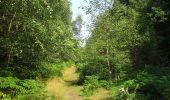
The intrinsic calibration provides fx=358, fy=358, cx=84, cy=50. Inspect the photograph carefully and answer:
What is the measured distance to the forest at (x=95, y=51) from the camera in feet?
65.3

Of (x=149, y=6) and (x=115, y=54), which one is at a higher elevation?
(x=149, y=6)

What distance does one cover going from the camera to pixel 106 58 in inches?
1155

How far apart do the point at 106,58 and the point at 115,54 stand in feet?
3.18

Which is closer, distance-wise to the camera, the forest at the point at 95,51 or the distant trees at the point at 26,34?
the forest at the point at 95,51

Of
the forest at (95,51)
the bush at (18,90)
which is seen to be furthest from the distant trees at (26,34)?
the bush at (18,90)

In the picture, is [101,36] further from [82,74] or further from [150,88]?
[150,88]

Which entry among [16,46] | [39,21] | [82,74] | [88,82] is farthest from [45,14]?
[82,74]

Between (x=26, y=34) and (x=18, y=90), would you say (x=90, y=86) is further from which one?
(x=18, y=90)

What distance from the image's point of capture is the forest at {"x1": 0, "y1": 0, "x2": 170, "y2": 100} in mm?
19891

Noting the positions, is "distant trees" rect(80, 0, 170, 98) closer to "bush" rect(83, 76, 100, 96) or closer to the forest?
the forest

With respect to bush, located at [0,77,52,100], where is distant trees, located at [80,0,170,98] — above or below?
above

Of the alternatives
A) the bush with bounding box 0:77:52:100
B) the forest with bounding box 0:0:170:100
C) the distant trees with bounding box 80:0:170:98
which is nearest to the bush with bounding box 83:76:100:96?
the forest with bounding box 0:0:170:100

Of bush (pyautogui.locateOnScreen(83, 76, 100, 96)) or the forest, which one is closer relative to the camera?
the forest

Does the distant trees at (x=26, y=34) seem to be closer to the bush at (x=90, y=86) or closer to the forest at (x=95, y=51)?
the forest at (x=95, y=51)
